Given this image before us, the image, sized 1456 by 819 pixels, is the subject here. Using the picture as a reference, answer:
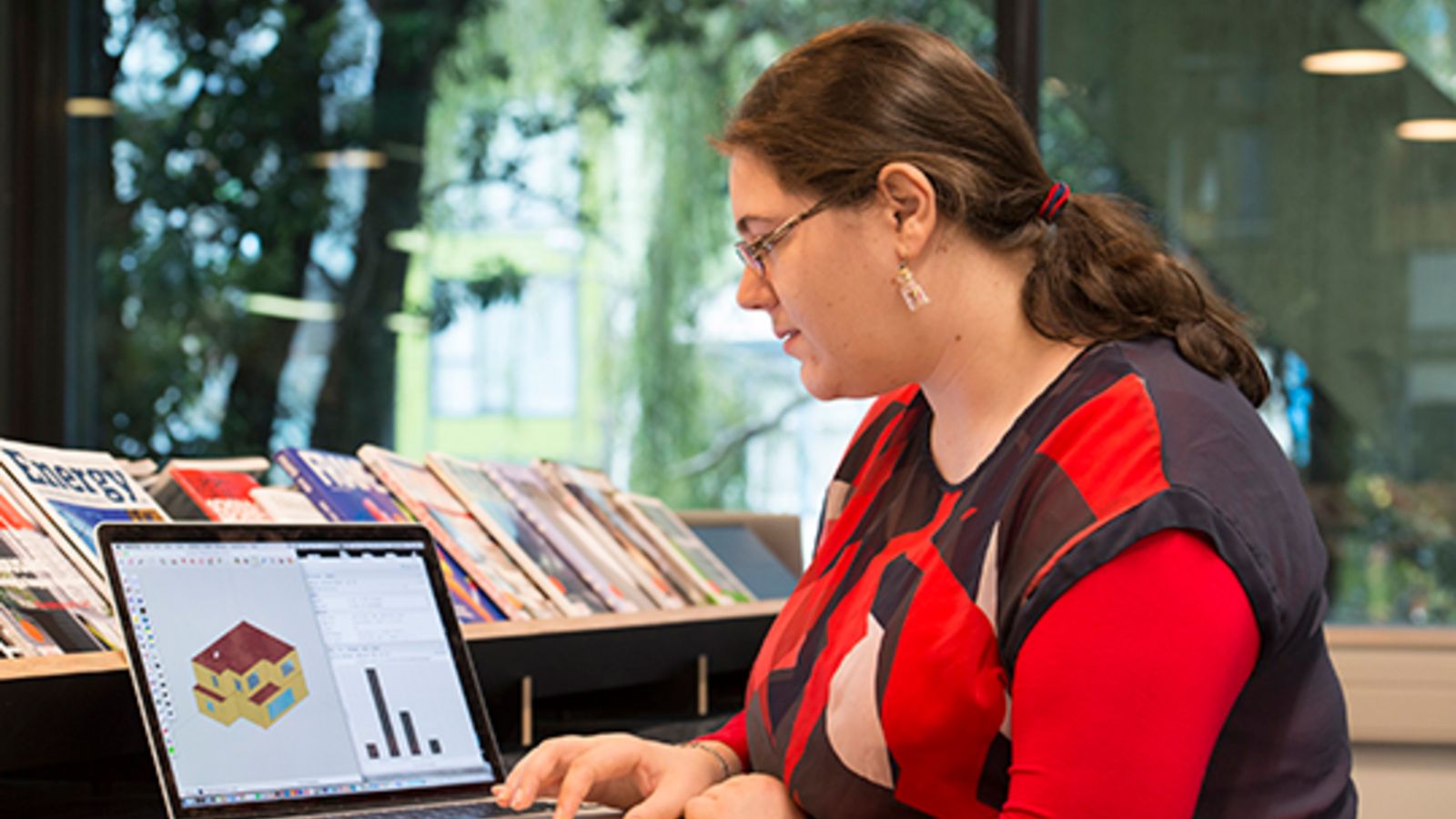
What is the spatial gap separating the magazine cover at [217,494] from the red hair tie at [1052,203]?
2.61ft

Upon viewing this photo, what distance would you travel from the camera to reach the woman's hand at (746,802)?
1223 millimetres

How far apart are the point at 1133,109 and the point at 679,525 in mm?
2019

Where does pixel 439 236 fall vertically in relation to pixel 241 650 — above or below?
above

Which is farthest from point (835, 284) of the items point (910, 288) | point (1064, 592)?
point (1064, 592)

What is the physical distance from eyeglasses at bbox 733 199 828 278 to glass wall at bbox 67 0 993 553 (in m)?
2.54

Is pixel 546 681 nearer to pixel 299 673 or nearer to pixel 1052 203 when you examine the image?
pixel 299 673

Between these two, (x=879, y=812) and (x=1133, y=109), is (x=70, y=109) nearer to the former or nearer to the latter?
(x=1133, y=109)

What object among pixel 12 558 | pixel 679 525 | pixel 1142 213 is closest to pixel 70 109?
pixel 679 525

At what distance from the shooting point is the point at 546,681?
1.61 metres

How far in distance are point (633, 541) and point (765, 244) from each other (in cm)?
90

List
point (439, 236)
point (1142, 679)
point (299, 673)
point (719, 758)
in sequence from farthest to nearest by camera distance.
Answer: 1. point (439, 236)
2. point (719, 758)
3. point (299, 673)
4. point (1142, 679)

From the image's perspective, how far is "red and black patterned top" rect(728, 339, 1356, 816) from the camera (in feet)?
3.32

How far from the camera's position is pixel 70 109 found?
4285mm

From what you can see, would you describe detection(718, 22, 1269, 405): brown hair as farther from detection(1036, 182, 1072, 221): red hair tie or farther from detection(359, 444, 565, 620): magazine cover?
detection(359, 444, 565, 620): magazine cover
